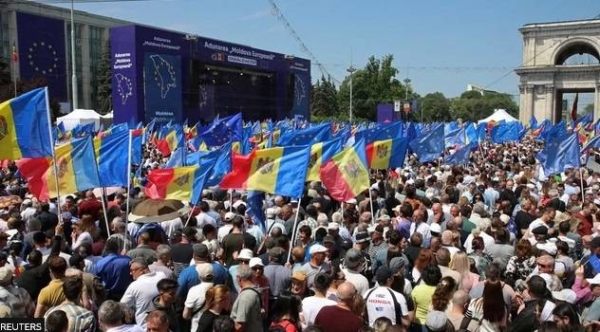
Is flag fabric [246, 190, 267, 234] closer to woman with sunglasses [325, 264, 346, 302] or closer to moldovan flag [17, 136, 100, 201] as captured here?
moldovan flag [17, 136, 100, 201]

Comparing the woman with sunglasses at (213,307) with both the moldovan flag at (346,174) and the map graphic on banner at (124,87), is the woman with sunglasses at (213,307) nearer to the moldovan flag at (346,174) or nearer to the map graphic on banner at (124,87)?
the moldovan flag at (346,174)

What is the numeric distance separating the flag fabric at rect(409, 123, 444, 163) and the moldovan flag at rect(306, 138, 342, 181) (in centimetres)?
640

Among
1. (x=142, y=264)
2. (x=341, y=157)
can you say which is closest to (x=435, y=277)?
(x=142, y=264)

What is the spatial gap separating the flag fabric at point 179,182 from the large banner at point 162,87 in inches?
1205

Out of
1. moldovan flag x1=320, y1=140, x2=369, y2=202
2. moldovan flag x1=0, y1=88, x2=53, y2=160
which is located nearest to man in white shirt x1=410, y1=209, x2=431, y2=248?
moldovan flag x1=320, y1=140, x2=369, y2=202

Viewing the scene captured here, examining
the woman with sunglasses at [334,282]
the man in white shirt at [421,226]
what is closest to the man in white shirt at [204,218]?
the man in white shirt at [421,226]

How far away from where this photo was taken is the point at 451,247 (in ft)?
24.1

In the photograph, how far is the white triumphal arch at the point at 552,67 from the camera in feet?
206

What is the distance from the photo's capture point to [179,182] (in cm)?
969

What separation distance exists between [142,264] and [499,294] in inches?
131

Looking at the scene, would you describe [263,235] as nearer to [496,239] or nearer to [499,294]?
[496,239]

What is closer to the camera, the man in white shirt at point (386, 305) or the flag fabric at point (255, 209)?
the man in white shirt at point (386, 305)

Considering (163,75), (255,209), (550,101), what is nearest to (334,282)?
(255,209)

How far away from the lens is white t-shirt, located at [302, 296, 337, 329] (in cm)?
533
